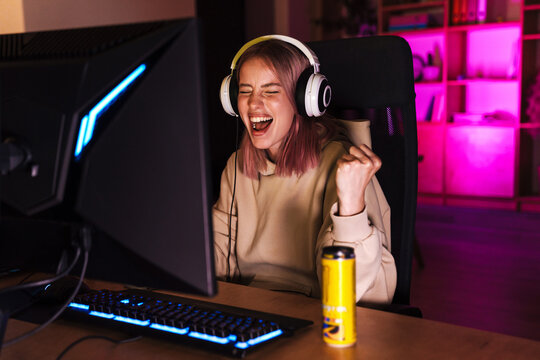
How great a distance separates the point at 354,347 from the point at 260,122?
0.73 m

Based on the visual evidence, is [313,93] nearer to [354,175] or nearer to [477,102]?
[354,175]

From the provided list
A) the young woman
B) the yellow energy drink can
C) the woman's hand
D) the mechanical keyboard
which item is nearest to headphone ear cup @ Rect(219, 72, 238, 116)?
the young woman

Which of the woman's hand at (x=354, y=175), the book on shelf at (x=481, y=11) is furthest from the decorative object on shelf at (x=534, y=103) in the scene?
the woman's hand at (x=354, y=175)

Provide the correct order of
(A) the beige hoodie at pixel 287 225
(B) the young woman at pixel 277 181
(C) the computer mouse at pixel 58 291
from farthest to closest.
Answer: (B) the young woman at pixel 277 181 < (A) the beige hoodie at pixel 287 225 < (C) the computer mouse at pixel 58 291

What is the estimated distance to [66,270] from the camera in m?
0.68

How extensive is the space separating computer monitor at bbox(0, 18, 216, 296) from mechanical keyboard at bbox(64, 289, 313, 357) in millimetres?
147

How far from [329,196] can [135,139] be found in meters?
0.72

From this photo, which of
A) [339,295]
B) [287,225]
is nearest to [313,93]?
[287,225]

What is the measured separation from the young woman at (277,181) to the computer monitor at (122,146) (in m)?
0.64

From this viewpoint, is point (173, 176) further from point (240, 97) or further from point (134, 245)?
point (240, 97)

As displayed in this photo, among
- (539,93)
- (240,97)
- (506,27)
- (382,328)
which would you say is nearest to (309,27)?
(506,27)

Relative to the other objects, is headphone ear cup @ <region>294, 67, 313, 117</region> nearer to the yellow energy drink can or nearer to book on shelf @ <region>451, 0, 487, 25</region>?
the yellow energy drink can

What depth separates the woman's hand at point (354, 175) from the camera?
985 mm

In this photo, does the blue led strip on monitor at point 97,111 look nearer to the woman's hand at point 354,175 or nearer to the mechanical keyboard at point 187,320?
the mechanical keyboard at point 187,320
